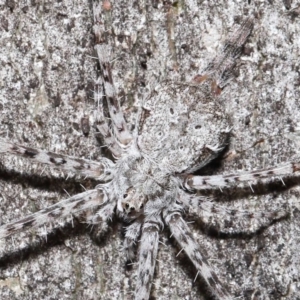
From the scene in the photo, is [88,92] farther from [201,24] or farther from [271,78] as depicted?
[271,78]

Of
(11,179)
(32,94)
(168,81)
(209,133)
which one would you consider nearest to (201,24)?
(168,81)

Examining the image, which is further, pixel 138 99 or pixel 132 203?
pixel 138 99

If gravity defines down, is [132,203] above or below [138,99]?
below
